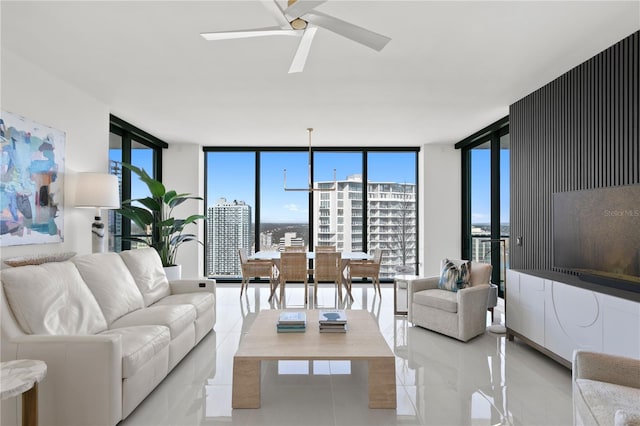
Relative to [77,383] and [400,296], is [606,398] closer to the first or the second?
[77,383]

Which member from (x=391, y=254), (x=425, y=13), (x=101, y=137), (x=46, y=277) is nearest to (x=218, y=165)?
(x=101, y=137)

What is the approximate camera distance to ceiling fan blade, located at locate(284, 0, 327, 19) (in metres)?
1.87

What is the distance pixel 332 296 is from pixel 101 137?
399 centimetres

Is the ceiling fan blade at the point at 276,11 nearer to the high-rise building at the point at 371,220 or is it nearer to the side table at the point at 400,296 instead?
the side table at the point at 400,296

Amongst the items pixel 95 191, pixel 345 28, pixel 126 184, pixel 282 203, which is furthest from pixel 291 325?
pixel 282 203

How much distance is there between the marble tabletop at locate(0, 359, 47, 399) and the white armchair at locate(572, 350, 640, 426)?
8.59 feet

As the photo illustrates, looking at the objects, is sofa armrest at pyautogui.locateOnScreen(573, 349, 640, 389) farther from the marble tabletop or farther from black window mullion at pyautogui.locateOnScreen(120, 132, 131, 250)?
black window mullion at pyautogui.locateOnScreen(120, 132, 131, 250)

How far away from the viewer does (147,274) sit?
3.71 meters

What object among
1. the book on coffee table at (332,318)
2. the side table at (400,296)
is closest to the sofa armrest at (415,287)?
the side table at (400,296)

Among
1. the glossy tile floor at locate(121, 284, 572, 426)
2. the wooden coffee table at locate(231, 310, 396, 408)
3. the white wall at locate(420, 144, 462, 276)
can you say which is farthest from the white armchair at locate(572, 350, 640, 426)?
the white wall at locate(420, 144, 462, 276)

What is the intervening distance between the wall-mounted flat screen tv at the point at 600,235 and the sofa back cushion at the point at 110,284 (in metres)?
3.94

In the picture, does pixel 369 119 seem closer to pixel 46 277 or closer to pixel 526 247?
pixel 526 247

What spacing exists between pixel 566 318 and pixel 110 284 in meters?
3.78

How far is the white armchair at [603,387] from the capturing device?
161 centimetres
